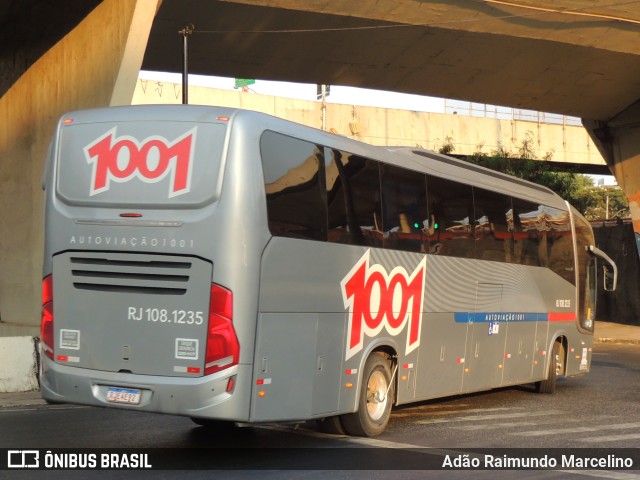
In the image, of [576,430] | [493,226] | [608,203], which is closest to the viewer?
[576,430]

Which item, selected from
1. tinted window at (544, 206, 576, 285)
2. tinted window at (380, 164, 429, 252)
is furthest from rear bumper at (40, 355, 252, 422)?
tinted window at (544, 206, 576, 285)

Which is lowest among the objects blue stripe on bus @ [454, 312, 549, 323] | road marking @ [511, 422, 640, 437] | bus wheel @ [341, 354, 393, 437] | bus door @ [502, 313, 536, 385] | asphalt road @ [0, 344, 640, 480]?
asphalt road @ [0, 344, 640, 480]

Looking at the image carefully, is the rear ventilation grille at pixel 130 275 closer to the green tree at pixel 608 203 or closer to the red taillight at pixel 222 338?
the red taillight at pixel 222 338

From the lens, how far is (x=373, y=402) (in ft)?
38.7

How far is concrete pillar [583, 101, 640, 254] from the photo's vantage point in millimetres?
34375

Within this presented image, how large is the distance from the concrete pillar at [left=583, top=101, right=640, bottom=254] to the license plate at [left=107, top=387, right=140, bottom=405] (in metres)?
27.5

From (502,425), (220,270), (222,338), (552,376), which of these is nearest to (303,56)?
(552,376)

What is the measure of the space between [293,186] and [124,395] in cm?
263

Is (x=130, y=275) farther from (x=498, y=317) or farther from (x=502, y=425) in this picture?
(x=498, y=317)

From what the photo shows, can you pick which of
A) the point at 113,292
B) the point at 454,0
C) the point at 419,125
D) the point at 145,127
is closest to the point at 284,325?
the point at 113,292

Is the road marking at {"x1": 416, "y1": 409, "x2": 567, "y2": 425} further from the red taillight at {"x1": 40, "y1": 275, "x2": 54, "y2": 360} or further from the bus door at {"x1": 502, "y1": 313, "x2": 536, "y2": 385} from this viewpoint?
the red taillight at {"x1": 40, "y1": 275, "x2": 54, "y2": 360}

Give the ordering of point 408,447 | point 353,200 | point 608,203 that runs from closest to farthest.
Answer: point 408,447 < point 353,200 < point 608,203

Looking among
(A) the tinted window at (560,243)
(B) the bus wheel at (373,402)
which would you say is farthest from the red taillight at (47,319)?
(A) the tinted window at (560,243)

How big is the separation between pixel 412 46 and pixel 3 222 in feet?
37.9
